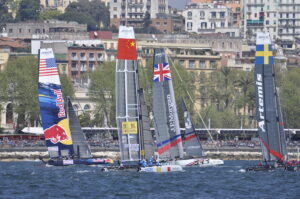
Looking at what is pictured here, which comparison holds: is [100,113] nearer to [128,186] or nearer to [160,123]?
[160,123]

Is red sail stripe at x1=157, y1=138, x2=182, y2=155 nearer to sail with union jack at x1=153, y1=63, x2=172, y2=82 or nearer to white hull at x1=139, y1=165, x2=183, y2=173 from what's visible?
white hull at x1=139, y1=165, x2=183, y2=173

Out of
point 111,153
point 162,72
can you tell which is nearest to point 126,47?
point 162,72

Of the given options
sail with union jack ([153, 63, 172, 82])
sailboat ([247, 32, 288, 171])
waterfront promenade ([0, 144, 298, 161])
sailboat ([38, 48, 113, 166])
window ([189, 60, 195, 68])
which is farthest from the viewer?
window ([189, 60, 195, 68])

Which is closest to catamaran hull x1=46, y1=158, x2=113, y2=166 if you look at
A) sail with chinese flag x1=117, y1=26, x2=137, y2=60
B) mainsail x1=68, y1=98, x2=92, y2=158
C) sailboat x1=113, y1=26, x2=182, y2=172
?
mainsail x1=68, y1=98, x2=92, y2=158

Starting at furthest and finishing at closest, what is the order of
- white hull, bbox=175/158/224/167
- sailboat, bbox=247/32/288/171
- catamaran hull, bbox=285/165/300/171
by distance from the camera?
1. white hull, bbox=175/158/224/167
2. sailboat, bbox=247/32/288/171
3. catamaran hull, bbox=285/165/300/171

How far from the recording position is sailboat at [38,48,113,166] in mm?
107438

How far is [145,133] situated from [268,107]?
8.33 meters

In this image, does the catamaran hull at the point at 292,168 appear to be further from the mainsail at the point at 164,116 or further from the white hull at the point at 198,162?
the mainsail at the point at 164,116

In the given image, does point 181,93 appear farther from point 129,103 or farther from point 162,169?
point 129,103

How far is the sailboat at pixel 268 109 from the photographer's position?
96.2 m

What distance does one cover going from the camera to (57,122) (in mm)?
108625

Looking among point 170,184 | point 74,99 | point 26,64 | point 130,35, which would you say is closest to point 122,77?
point 130,35

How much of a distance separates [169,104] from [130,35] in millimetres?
7393

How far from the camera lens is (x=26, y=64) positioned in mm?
149875
